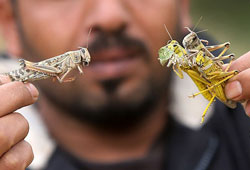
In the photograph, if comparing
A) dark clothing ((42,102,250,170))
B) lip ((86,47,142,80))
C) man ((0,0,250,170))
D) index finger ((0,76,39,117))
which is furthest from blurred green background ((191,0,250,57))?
index finger ((0,76,39,117))

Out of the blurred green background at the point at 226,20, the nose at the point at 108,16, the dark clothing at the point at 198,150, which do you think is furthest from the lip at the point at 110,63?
the blurred green background at the point at 226,20

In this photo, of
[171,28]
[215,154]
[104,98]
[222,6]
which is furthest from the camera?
[222,6]

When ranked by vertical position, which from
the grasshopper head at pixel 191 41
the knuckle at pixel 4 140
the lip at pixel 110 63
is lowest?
the lip at pixel 110 63

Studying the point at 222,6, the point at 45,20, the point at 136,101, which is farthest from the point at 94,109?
the point at 222,6

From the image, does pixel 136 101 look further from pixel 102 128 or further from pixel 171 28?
pixel 171 28

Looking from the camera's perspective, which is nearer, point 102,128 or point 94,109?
point 94,109

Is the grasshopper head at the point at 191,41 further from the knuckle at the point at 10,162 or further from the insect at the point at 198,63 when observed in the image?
the knuckle at the point at 10,162

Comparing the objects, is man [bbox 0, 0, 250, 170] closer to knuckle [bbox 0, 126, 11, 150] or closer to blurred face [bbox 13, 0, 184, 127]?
blurred face [bbox 13, 0, 184, 127]
